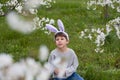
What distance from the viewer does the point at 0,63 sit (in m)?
1.69

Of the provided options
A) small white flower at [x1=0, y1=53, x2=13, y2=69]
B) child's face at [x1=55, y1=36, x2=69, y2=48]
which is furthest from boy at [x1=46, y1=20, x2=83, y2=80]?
small white flower at [x1=0, y1=53, x2=13, y2=69]

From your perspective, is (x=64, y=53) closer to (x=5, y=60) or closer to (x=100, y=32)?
(x=100, y=32)

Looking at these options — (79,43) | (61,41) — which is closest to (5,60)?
(61,41)

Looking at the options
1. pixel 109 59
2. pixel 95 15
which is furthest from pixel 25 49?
pixel 95 15

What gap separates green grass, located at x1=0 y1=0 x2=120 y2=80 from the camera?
249 inches

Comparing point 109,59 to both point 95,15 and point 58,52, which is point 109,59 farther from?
point 95,15

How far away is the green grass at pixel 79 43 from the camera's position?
6.33 meters

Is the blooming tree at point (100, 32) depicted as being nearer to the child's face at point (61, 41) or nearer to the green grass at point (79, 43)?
the green grass at point (79, 43)

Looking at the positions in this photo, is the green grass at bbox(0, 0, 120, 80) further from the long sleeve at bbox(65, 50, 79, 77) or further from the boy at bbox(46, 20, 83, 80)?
the long sleeve at bbox(65, 50, 79, 77)

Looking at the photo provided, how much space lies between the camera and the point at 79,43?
27.1 feet

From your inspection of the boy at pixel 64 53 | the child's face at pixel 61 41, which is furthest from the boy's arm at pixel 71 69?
the child's face at pixel 61 41

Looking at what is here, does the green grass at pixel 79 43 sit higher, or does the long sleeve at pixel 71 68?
the long sleeve at pixel 71 68

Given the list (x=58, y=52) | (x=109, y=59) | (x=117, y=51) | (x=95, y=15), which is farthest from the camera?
(x=95, y=15)

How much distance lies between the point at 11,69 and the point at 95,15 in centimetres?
934
